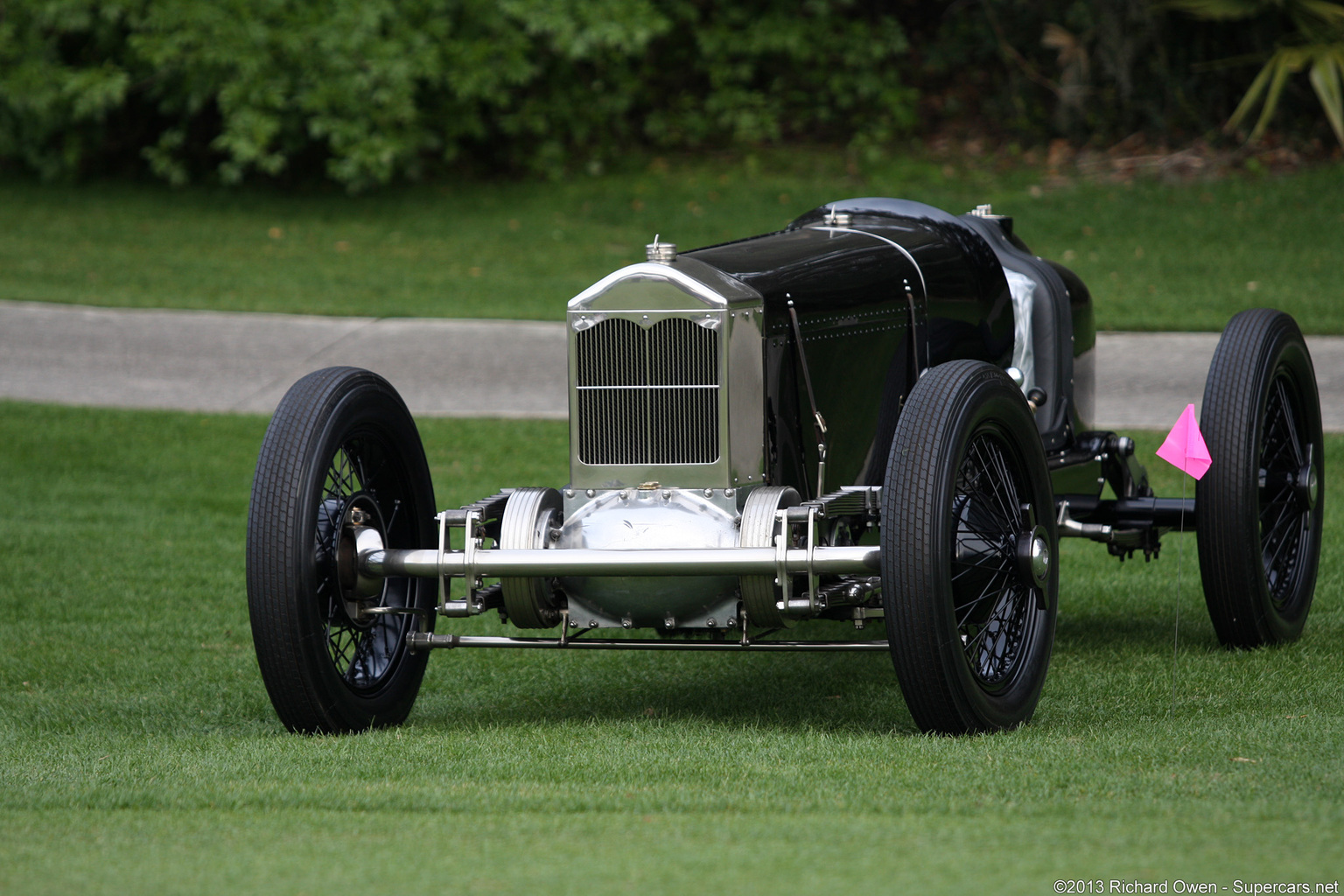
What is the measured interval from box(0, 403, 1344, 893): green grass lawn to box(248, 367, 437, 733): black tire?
15 centimetres

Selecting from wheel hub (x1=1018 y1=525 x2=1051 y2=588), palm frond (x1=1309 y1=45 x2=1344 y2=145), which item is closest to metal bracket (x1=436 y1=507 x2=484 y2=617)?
wheel hub (x1=1018 y1=525 x2=1051 y2=588)

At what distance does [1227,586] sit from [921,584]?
1878 mm

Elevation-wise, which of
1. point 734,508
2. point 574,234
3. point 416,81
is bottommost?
point 734,508

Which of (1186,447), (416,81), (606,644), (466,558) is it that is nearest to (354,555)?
(466,558)

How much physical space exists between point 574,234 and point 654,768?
38.0 ft

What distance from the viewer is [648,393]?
15.3 ft

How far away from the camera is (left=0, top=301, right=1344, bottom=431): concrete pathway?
417 inches

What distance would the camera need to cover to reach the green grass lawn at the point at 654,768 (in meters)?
3.19

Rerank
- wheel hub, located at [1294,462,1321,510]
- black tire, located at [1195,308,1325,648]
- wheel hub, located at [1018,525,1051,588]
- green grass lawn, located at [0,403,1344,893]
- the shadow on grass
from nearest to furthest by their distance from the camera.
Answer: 1. green grass lawn, located at [0,403,1344,893]
2. wheel hub, located at [1018,525,1051,588]
3. the shadow on grass
4. black tire, located at [1195,308,1325,648]
5. wheel hub, located at [1294,462,1321,510]

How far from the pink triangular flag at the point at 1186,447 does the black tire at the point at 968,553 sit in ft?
1.65

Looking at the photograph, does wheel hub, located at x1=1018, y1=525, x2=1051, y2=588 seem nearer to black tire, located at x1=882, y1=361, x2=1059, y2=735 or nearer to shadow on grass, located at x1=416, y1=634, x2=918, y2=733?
black tire, located at x1=882, y1=361, x2=1059, y2=735

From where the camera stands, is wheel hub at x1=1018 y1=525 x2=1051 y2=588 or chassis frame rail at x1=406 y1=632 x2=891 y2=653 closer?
chassis frame rail at x1=406 y1=632 x2=891 y2=653

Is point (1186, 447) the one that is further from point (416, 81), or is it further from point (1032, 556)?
point (416, 81)

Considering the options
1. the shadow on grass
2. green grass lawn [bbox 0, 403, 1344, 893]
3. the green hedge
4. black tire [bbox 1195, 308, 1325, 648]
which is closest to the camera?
green grass lawn [bbox 0, 403, 1344, 893]
